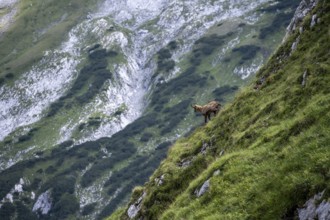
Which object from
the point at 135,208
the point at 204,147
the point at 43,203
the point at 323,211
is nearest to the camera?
the point at 323,211

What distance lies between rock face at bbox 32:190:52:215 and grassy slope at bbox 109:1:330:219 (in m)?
173

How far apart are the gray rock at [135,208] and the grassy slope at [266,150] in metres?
0.84

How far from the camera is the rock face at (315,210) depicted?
35.2 ft

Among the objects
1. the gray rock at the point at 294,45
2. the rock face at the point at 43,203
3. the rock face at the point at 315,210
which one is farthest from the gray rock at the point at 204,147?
the rock face at the point at 43,203

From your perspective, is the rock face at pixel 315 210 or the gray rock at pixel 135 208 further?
the gray rock at pixel 135 208

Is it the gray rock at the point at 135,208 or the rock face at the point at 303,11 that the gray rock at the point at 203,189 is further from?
the rock face at the point at 303,11

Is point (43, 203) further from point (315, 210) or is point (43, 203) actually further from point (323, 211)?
point (323, 211)

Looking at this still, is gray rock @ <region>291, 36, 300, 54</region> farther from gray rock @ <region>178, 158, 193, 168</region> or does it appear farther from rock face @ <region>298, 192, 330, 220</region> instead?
rock face @ <region>298, 192, 330, 220</region>

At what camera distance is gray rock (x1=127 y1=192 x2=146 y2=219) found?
23.0 metres

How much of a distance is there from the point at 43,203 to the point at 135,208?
17725 cm

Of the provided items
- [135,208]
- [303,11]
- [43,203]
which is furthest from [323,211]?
[43,203]

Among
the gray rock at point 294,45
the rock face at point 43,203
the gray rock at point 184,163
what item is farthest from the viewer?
the rock face at point 43,203

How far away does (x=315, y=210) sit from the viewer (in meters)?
11.1

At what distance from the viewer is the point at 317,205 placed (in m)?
11.1
